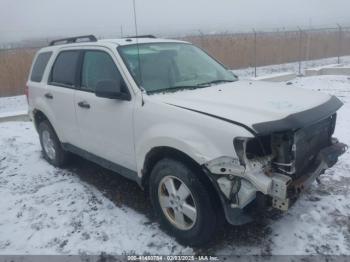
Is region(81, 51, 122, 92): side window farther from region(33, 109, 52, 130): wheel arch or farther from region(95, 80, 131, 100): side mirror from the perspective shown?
region(33, 109, 52, 130): wheel arch

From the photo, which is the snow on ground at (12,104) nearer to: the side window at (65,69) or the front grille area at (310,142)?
the side window at (65,69)

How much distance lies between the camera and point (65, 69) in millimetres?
5062

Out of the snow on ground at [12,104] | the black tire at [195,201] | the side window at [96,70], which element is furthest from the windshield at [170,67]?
the snow on ground at [12,104]

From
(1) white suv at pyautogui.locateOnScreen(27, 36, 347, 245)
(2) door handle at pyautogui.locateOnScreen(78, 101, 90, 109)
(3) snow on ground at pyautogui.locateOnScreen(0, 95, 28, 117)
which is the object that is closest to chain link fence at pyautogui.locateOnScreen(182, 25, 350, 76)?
(3) snow on ground at pyautogui.locateOnScreen(0, 95, 28, 117)

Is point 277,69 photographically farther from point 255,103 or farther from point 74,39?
point 255,103

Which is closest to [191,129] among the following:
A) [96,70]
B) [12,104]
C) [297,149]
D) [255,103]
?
[255,103]

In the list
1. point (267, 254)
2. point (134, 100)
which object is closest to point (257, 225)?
point (267, 254)

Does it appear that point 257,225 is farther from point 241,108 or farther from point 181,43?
point 181,43

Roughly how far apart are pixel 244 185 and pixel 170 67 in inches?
73.3

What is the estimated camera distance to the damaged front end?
9.50ft

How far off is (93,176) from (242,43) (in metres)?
14.9

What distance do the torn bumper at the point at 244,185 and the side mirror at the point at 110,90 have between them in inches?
52.5

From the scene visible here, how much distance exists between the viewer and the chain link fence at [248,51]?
14.0 meters

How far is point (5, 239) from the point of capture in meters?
3.83
